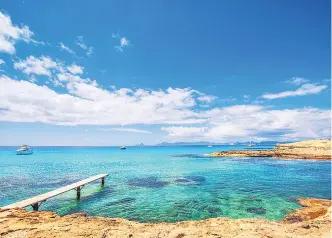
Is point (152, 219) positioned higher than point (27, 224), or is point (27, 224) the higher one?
point (27, 224)

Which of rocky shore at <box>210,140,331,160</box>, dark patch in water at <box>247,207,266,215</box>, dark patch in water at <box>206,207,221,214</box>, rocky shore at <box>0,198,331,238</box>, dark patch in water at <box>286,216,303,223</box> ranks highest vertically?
rocky shore at <box>210,140,331,160</box>

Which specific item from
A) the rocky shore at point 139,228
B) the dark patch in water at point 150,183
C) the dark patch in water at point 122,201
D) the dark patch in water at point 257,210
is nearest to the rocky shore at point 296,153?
the dark patch in water at point 150,183

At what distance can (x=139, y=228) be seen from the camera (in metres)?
13.7

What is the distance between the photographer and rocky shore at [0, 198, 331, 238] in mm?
12198

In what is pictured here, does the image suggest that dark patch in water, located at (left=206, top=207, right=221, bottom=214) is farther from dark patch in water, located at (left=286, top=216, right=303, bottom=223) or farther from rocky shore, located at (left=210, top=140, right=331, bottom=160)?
rocky shore, located at (left=210, top=140, right=331, bottom=160)

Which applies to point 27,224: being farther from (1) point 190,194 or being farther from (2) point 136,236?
(1) point 190,194

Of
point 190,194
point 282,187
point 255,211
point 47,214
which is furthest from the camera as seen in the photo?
point 282,187

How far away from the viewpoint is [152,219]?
58.5 ft

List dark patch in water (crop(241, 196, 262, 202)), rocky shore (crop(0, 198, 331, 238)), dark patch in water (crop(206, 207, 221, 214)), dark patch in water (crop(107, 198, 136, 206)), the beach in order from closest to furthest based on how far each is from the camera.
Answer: rocky shore (crop(0, 198, 331, 238))
the beach
dark patch in water (crop(206, 207, 221, 214))
dark patch in water (crop(107, 198, 136, 206))
dark patch in water (crop(241, 196, 262, 202))

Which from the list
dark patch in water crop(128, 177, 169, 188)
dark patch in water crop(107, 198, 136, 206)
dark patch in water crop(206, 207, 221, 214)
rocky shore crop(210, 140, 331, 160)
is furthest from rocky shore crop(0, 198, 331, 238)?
rocky shore crop(210, 140, 331, 160)

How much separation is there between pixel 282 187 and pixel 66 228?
27658 millimetres

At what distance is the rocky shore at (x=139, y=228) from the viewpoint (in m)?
12.2

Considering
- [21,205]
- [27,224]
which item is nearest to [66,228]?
[27,224]

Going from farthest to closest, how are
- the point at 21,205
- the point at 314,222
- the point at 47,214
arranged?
the point at 21,205 → the point at 47,214 → the point at 314,222
